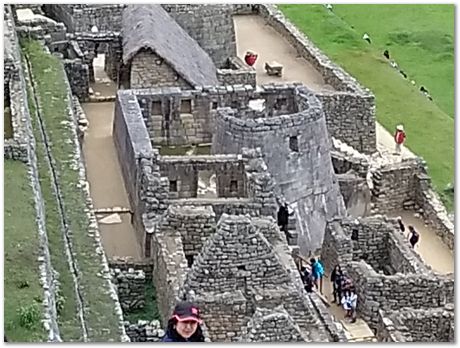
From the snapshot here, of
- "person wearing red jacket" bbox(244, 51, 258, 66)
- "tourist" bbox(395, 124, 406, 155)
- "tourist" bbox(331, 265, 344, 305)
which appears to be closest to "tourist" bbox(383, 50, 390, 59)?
"person wearing red jacket" bbox(244, 51, 258, 66)

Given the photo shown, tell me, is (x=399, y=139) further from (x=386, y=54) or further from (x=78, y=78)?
(x=386, y=54)

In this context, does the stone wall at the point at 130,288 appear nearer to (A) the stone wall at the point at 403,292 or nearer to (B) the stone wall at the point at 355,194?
(A) the stone wall at the point at 403,292

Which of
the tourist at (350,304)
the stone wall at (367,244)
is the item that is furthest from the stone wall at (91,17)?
the tourist at (350,304)

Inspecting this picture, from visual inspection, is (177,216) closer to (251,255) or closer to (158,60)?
(251,255)

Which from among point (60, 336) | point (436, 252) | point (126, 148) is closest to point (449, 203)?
point (436, 252)

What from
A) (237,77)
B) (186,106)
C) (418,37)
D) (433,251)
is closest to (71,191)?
(186,106)
